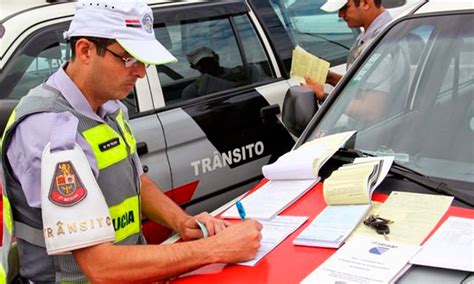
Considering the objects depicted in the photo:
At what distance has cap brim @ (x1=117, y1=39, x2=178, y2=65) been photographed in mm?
1984

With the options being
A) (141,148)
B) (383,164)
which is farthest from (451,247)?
(141,148)

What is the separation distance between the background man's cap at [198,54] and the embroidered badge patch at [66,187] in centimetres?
222

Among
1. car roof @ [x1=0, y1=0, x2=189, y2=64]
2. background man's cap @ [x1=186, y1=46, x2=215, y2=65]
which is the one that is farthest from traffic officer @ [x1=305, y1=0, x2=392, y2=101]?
car roof @ [x1=0, y1=0, x2=189, y2=64]

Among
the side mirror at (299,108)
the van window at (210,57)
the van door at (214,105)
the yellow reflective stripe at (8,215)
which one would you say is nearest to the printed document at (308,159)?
the side mirror at (299,108)

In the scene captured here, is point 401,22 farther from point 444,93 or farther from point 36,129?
point 36,129

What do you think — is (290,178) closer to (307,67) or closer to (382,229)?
(382,229)

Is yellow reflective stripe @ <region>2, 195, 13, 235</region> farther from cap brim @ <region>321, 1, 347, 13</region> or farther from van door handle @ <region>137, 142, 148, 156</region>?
cap brim @ <region>321, 1, 347, 13</region>

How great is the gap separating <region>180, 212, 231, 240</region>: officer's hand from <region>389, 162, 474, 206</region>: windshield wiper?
665mm

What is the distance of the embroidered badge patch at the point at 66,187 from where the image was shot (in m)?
1.86

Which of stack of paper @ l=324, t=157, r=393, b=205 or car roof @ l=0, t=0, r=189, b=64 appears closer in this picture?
stack of paper @ l=324, t=157, r=393, b=205

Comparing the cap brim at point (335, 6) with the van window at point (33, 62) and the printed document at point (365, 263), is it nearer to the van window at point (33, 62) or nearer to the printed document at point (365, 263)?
the van window at point (33, 62)

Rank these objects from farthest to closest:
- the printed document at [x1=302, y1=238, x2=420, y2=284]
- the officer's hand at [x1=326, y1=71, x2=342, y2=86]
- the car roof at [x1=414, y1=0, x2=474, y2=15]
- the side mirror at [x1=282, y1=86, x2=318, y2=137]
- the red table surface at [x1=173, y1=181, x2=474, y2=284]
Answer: the officer's hand at [x1=326, y1=71, x2=342, y2=86] → the side mirror at [x1=282, y1=86, x2=318, y2=137] → the car roof at [x1=414, y1=0, x2=474, y2=15] → the red table surface at [x1=173, y1=181, x2=474, y2=284] → the printed document at [x1=302, y1=238, x2=420, y2=284]

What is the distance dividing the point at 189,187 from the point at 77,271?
178cm

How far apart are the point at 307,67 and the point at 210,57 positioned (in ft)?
2.20
